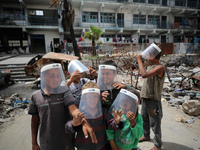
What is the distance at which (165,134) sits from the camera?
2.97m

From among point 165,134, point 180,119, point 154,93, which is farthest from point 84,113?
point 180,119

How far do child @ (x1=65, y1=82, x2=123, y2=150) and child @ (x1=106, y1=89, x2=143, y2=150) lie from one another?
0.08m

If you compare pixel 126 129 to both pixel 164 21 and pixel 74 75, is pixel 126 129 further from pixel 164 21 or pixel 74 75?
pixel 164 21

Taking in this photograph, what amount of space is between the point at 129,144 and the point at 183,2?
1107 inches

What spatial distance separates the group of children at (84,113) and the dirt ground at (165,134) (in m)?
1.50

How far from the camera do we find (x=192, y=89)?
6.36 meters

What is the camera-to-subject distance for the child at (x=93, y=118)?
1111mm

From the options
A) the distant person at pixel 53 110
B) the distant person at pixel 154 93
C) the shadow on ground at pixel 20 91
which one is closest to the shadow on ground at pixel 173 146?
the distant person at pixel 154 93

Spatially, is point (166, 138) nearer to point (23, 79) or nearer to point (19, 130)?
point (19, 130)

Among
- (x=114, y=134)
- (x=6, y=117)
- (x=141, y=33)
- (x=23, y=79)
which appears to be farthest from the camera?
(x=141, y=33)

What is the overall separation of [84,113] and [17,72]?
9515mm

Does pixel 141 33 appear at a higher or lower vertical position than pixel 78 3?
lower

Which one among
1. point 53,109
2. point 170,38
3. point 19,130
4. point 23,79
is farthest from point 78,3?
point 53,109

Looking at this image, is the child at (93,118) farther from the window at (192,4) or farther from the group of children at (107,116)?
the window at (192,4)
